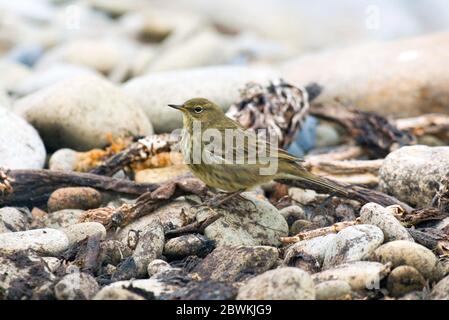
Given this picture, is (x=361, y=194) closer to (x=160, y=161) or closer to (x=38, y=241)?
(x=160, y=161)

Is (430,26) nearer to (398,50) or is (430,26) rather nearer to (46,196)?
(398,50)

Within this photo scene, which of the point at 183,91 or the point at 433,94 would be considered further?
the point at 433,94

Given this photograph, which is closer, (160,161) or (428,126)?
(160,161)

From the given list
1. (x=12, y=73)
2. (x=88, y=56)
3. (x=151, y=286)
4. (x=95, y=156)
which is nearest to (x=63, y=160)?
(x=95, y=156)

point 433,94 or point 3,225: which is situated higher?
point 433,94
